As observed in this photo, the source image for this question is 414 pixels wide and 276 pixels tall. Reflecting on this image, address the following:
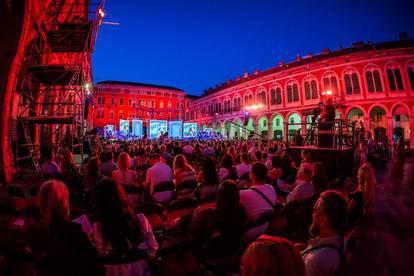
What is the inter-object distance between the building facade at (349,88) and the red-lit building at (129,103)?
34.2 metres

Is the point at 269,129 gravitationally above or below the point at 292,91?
below

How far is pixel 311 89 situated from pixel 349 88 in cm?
418

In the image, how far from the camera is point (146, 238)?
254 cm

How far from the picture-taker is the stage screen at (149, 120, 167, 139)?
28.6 m

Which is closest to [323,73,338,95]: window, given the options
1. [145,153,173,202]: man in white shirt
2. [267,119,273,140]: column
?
[267,119,273,140]: column

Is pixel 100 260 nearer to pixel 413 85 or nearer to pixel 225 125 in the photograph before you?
pixel 413 85

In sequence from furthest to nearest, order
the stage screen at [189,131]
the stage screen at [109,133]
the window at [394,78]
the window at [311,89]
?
1. the stage screen at [109,133]
2. the stage screen at [189,131]
3. the window at [311,89]
4. the window at [394,78]

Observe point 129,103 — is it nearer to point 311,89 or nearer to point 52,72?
point 311,89

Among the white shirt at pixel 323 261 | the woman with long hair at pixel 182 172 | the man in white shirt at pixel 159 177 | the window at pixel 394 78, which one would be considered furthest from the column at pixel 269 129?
the white shirt at pixel 323 261

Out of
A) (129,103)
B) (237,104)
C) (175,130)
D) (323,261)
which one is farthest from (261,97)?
(129,103)

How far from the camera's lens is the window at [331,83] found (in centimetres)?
2919

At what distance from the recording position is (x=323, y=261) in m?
2.07

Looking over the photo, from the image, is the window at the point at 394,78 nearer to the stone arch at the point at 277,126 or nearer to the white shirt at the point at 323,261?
the stone arch at the point at 277,126

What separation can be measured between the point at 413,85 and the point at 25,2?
3164 cm
